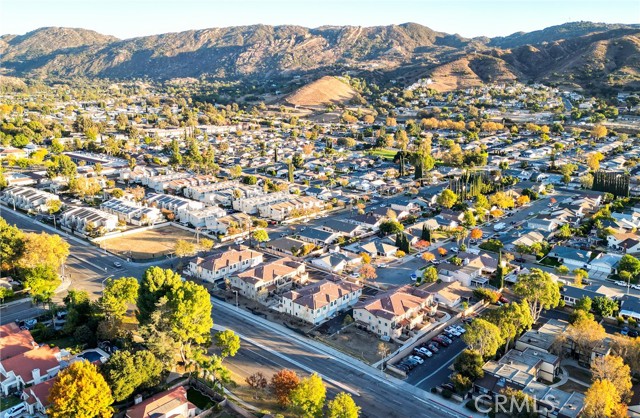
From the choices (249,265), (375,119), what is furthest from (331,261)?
(375,119)

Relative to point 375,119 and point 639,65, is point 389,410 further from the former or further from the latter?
point 639,65

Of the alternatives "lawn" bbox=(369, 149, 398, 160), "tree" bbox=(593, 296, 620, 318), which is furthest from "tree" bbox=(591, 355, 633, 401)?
"lawn" bbox=(369, 149, 398, 160)

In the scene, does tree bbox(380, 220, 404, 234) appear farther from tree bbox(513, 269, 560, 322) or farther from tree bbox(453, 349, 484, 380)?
tree bbox(453, 349, 484, 380)

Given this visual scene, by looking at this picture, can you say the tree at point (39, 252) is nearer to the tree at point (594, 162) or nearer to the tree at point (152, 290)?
the tree at point (152, 290)

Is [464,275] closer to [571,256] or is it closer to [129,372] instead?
[571,256]

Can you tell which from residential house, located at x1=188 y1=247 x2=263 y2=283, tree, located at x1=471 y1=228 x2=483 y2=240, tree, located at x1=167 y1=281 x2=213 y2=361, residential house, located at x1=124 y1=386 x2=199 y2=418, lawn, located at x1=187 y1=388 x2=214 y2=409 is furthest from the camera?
tree, located at x1=471 y1=228 x2=483 y2=240

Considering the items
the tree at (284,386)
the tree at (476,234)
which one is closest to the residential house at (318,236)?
the tree at (476,234)

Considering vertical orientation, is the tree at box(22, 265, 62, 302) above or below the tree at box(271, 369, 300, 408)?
above
